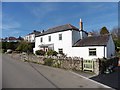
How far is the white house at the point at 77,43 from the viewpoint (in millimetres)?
26953

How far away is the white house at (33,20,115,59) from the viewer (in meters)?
27.0

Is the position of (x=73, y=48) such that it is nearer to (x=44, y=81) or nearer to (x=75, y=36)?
(x=75, y=36)

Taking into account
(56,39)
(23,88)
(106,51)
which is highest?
(56,39)

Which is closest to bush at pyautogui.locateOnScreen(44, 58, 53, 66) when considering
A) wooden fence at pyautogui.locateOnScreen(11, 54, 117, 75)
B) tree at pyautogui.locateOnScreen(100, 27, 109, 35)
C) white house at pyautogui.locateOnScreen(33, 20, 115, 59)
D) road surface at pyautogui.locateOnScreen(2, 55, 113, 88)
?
wooden fence at pyautogui.locateOnScreen(11, 54, 117, 75)

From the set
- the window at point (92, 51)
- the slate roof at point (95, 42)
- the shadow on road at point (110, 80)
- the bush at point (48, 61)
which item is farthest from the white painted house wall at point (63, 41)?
the shadow on road at point (110, 80)

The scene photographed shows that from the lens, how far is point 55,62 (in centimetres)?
2120

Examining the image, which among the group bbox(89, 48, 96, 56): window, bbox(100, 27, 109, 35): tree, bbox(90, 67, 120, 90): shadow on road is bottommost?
bbox(90, 67, 120, 90): shadow on road

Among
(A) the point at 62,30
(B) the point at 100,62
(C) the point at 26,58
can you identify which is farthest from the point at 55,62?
(A) the point at 62,30

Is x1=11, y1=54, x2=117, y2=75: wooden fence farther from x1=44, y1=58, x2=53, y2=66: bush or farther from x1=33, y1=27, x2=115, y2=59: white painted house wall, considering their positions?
x1=33, y1=27, x2=115, y2=59: white painted house wall

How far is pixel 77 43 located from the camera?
3072 cm

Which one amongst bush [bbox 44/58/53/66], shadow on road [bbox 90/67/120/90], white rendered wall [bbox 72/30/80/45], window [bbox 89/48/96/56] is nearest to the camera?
shadow on road [bbox 90/67/120/90]

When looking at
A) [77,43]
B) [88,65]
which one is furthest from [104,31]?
[88,65]

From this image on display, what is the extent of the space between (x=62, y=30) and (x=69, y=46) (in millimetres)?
3628

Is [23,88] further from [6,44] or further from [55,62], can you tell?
[6,44]
